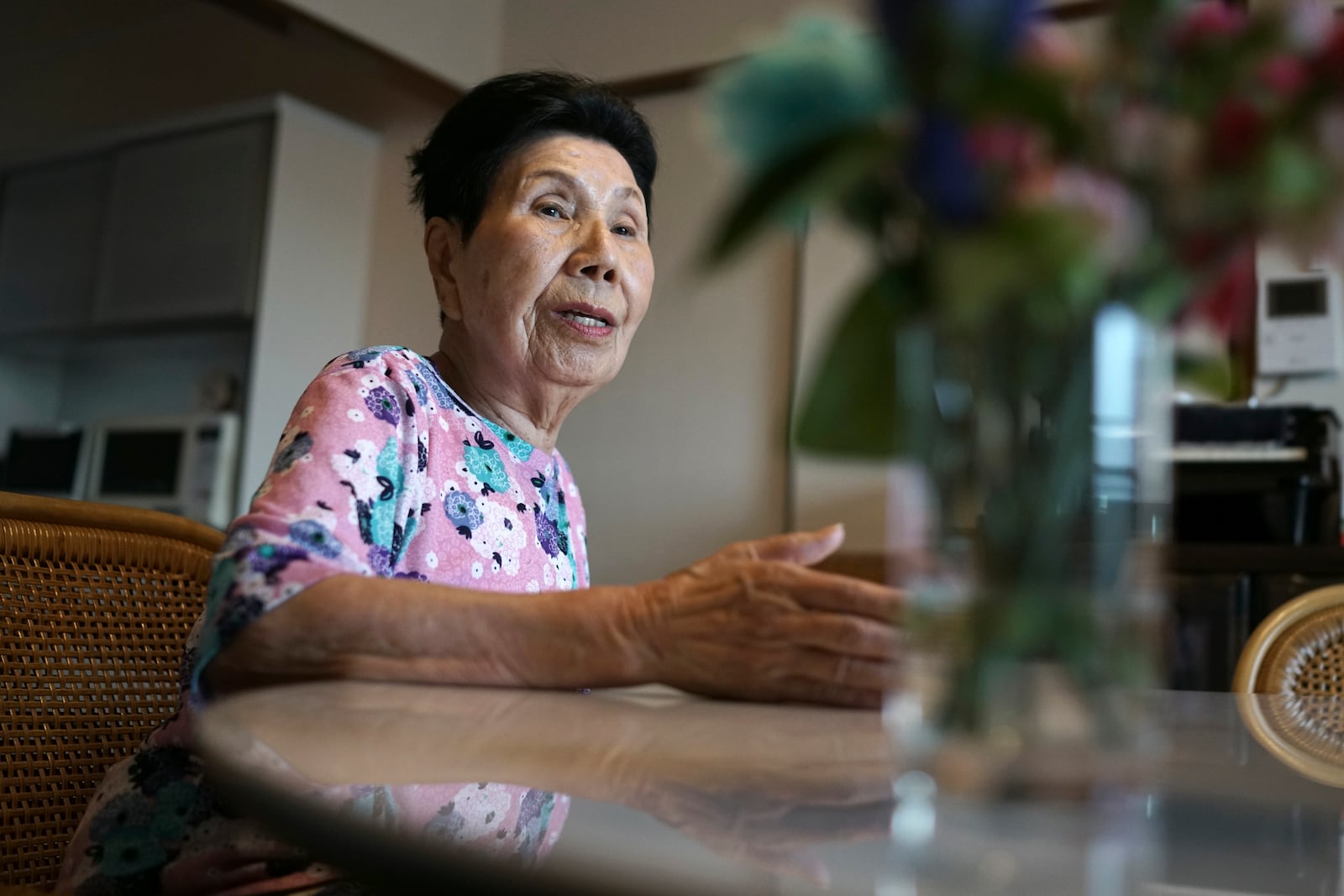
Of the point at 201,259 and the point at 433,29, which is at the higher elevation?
the point at 433,29

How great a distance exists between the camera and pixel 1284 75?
0.42m

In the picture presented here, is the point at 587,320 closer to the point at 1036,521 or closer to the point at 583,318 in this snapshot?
the point at 583,318

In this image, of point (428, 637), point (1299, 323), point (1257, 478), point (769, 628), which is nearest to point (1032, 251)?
point (769, 628)

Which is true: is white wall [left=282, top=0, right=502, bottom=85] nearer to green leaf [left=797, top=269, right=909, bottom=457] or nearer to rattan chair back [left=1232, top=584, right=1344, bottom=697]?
rattan chair back [left=1232, top=584, right=1344, bottom=697]

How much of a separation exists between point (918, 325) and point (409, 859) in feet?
0.90


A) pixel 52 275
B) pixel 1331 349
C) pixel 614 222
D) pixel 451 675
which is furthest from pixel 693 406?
pixel 451 675

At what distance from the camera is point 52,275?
4652mm

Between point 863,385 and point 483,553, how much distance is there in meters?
0.75

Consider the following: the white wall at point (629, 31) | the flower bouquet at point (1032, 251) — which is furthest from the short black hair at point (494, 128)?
the white wall at point (629, 31)

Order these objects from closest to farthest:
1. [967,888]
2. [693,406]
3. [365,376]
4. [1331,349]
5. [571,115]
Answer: [967,888]
[365,376]
[571,115]
[1331,349]
[693,406]

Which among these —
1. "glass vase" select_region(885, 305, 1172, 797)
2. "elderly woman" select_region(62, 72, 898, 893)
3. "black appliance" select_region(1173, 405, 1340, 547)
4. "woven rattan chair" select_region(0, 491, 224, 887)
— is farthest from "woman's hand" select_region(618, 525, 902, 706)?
"black appliance" select_region(1173, 405, 1340, 547)

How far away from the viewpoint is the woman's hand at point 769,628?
70cm

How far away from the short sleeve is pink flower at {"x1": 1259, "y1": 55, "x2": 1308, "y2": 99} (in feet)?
2.09

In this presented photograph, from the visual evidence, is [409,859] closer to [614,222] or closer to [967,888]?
[967,888]
